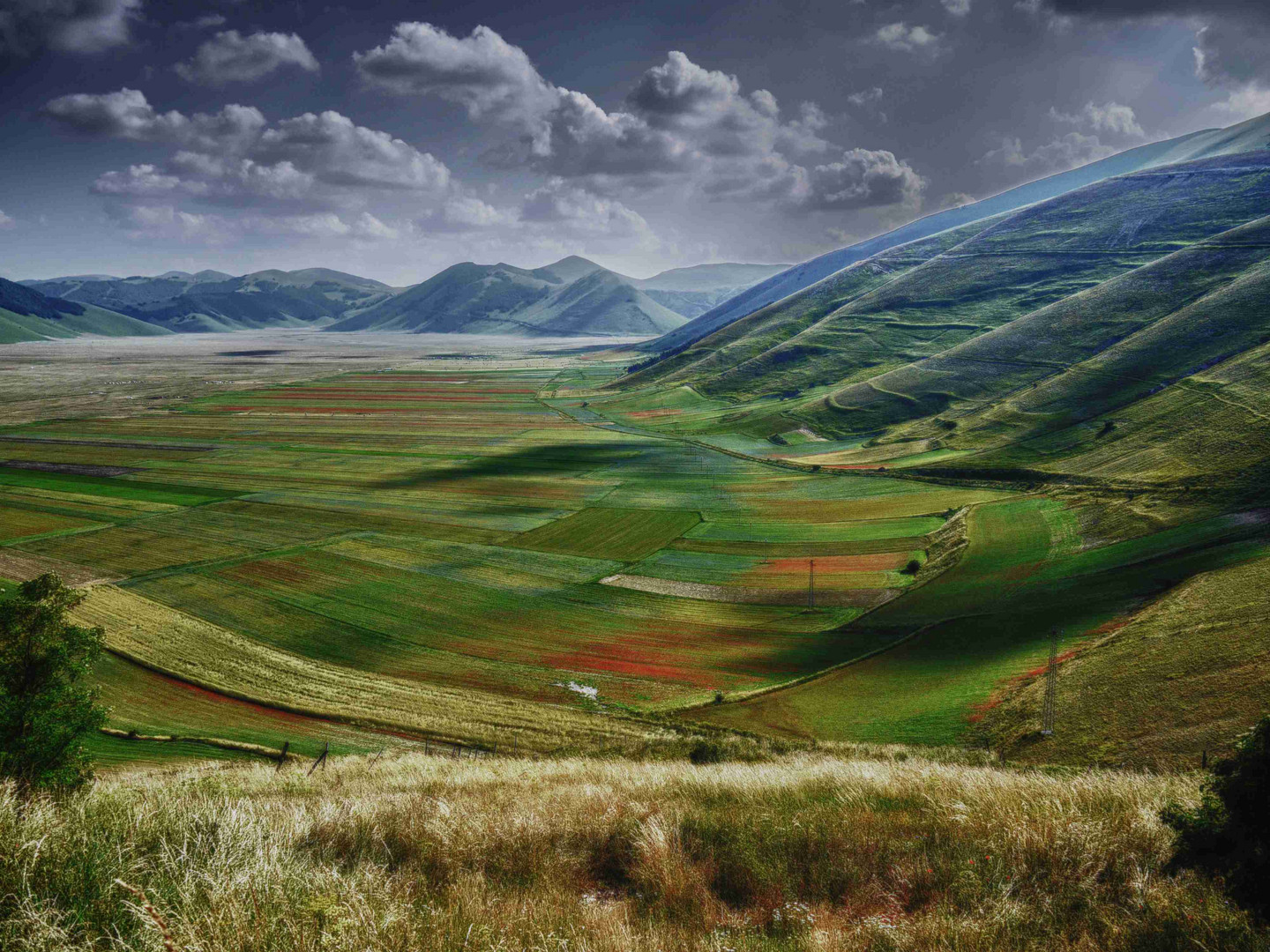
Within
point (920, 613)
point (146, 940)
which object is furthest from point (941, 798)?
point (920, 613)

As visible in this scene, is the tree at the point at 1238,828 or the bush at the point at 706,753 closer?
the tree at the point at 1238,828

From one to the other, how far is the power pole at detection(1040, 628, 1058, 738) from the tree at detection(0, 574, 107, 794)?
32136mm

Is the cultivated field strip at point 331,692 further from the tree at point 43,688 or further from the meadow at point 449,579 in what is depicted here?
the tree at point 43,688

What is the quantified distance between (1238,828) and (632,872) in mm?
6768

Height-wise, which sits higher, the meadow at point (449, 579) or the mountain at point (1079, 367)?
the mountain at point (1079, 367)

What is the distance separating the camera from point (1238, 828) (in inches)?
266

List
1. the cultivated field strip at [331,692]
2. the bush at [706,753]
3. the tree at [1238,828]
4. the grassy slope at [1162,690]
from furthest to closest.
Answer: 1. the cultivated field strip at [331,692]
2. the bush at [706,753]
3. the grassy slope at [1162,690]
4. the tree at [1238,828]

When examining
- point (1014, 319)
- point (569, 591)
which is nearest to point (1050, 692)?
point (569, 591)

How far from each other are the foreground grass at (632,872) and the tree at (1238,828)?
0.26 metres

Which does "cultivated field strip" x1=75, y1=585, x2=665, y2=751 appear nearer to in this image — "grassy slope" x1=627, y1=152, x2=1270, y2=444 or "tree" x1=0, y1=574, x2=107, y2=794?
"tree" x1=0, y1=574, x2=107, y2=794

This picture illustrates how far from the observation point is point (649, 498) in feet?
244

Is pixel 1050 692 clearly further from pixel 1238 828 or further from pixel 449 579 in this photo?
pixel 449 579

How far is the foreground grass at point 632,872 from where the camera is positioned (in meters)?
5.72

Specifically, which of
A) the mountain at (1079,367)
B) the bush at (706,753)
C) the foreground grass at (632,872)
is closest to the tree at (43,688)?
the foreground grass at (632,872)
